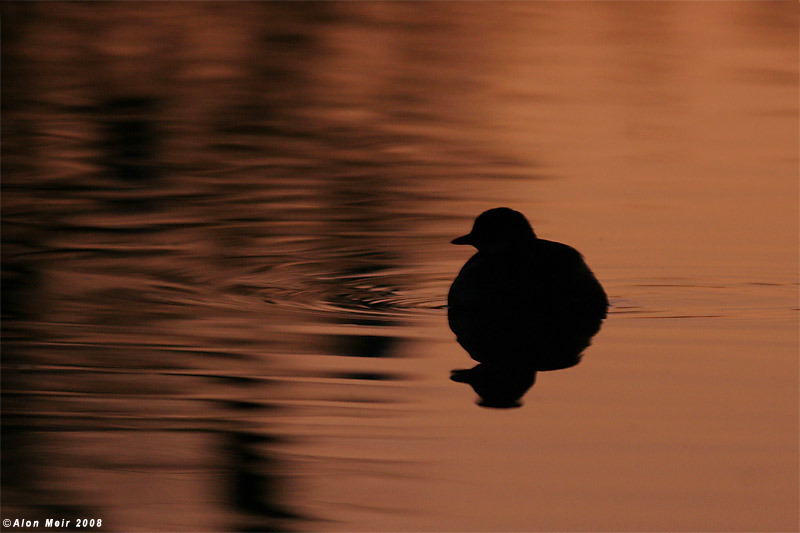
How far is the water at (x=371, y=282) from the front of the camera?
6.38 meters

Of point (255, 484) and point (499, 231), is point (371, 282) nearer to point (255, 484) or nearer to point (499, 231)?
point (499, 231)

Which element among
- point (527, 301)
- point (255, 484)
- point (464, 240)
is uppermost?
point (464, 240)

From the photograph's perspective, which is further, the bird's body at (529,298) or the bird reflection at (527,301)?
the bird's body at (529,298)

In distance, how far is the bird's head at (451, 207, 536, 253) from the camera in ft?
32.3

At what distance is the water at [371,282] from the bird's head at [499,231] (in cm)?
46

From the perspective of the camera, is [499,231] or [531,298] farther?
[499,231]

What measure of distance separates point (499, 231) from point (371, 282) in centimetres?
95

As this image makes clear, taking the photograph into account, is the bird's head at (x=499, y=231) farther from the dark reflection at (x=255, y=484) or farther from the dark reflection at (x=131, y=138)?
the dark reflection at (x=131, y=138)

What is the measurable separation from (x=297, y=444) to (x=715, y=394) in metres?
2.18

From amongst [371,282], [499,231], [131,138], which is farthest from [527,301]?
[131,138]


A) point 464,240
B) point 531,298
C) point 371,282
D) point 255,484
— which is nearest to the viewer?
point 255,484

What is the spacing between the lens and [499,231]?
993 cm

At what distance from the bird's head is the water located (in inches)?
18.1

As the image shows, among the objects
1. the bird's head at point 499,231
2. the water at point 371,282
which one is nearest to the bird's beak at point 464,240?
the bird's head at point 499,231
